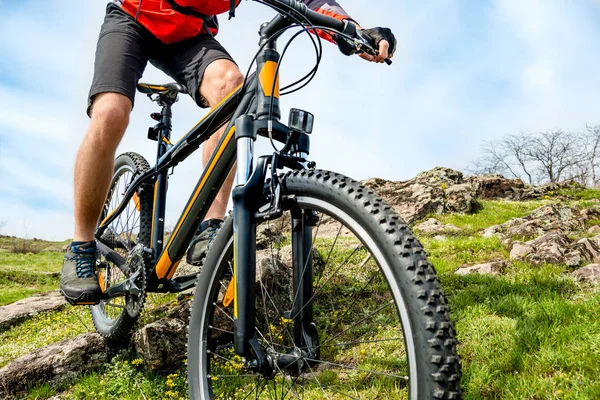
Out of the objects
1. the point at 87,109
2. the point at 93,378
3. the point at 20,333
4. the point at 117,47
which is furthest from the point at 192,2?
the point at 20,333

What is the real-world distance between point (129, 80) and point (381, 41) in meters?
1.61

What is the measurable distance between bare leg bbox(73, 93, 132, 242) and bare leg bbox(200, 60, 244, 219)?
0.48 m

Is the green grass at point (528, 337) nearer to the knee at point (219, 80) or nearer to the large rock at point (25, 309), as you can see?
the knee at point (219, 80)

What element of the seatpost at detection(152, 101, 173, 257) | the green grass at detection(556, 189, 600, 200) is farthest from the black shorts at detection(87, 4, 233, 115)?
the green grass at detection(556, 189, 600, 200)

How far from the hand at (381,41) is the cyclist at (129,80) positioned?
1.04 m

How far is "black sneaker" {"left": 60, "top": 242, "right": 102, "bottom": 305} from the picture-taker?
2.81m

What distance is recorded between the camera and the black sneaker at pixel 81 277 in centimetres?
281

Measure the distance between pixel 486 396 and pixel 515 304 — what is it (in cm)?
103

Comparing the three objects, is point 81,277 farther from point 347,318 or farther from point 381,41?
point 381,41

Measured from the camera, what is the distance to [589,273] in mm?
3387

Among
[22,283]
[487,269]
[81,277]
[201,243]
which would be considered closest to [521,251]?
[487,269]

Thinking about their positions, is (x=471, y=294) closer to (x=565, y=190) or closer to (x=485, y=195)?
(x=485, y=195)

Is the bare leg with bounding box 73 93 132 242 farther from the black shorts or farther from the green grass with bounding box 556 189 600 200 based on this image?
the green grass with bounding box 556 189 600 200

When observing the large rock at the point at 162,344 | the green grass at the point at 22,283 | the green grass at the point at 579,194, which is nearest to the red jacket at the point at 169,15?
the large rock at the point at 162,344
